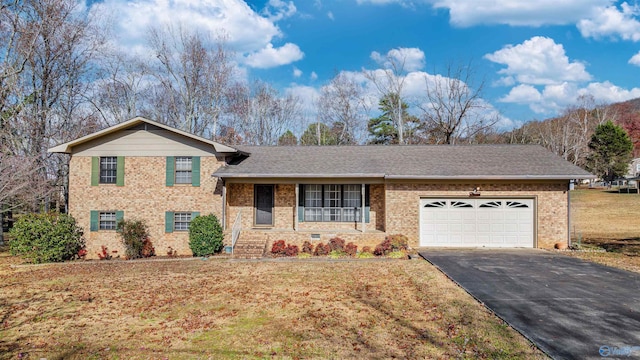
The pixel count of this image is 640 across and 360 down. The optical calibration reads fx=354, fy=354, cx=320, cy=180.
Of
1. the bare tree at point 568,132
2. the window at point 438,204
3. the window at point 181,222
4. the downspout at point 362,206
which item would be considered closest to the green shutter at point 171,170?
the window at point 181,222

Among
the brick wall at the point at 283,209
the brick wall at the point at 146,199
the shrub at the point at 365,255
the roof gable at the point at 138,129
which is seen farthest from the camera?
the brick wall at the point at 283,209

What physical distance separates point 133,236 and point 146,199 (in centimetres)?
168

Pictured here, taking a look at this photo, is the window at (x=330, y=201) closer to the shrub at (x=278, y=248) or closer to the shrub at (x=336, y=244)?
the shrub at (x=336, y=244)

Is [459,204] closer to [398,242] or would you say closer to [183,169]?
[398,242]

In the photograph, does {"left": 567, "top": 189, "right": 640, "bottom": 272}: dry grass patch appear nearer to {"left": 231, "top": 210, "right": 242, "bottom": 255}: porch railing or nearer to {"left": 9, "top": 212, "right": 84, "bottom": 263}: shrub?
{"left": 231, "top": 210, "right": 242, "bottom": 255}: porch railing

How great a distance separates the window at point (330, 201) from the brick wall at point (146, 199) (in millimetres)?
4025

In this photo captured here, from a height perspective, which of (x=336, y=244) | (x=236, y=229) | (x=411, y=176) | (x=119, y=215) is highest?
(x=411, y=176)

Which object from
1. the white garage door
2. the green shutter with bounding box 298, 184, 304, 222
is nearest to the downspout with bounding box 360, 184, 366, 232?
the white garage door

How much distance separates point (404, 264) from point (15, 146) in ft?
75.2

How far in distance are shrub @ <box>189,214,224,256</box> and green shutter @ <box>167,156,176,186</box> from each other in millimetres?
2246

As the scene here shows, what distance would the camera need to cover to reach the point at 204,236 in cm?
1446

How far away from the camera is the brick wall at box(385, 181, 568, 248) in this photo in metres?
14.8

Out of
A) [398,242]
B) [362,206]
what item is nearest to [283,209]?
[362,206]

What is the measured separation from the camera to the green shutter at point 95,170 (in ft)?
51.6
